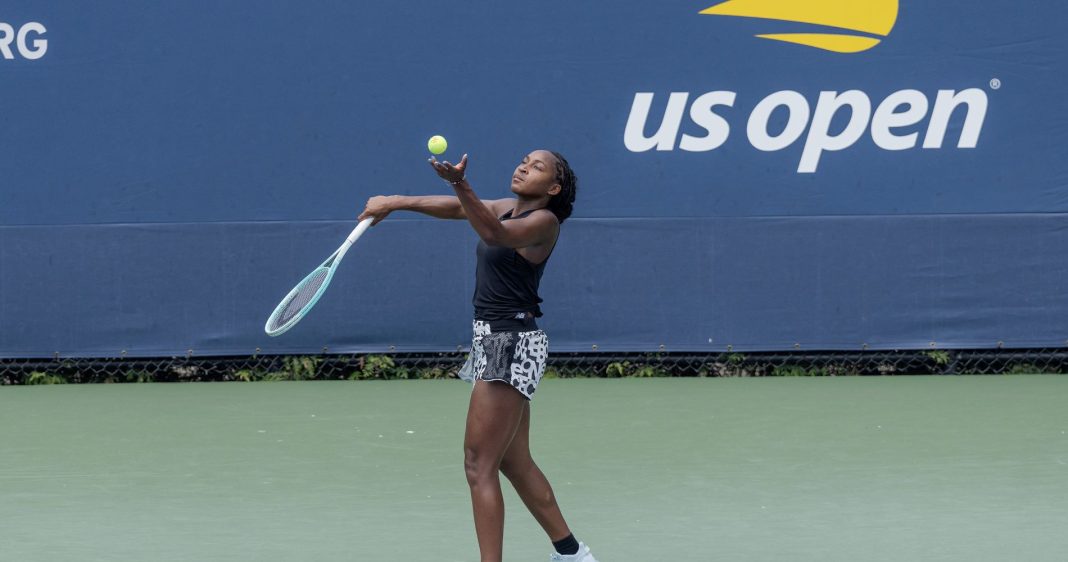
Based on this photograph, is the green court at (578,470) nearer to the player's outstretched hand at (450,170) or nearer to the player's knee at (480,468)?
the player's knee at (480,468)

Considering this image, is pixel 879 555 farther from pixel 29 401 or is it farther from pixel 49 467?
pixel 29 401

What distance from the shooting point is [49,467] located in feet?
22.5

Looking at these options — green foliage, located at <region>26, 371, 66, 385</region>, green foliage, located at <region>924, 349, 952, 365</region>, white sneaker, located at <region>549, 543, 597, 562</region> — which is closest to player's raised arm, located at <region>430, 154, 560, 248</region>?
white sneaker, located at <region>549, 543, 597, 562</region>

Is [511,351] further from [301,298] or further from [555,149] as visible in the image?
[555,149]

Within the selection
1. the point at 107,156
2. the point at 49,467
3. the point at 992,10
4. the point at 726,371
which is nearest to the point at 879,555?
the point at 49,467

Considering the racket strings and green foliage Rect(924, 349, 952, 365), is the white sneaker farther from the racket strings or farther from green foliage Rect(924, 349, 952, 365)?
green foliage Rect(924, 349, 952, 365)

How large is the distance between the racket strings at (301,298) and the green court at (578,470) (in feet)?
2.76

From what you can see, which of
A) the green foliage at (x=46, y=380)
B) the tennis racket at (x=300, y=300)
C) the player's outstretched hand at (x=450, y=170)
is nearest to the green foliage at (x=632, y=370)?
the green foliage at (x=46, y=380)

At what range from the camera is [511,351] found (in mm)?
4695

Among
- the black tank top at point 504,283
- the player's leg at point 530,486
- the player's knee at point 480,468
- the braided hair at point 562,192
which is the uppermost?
the braided hair at point 562,192

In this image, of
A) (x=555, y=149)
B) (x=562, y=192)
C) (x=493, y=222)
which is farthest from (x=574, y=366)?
(x=493, y=222)

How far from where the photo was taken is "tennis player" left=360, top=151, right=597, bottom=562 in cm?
465

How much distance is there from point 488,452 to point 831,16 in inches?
222

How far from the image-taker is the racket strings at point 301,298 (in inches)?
204
